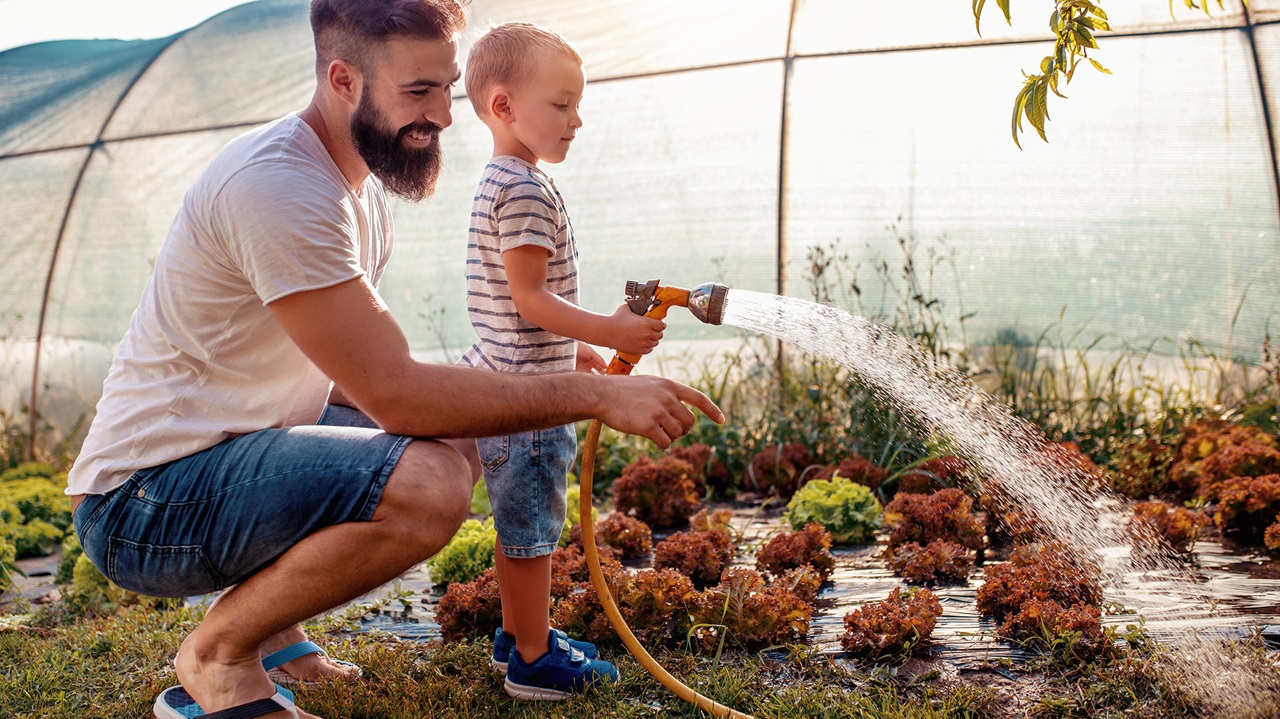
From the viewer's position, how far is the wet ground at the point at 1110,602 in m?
2.86

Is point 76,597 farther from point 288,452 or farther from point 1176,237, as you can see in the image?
point 1176,237

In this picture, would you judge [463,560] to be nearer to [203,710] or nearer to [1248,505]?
[203,710]

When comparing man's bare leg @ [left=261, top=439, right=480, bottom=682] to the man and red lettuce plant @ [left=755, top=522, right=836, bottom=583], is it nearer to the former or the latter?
the man

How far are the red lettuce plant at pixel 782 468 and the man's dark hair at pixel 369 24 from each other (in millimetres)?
3052

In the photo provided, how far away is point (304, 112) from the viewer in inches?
102

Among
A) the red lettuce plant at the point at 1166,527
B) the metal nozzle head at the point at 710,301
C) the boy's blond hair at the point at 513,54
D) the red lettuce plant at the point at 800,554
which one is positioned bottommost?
the red lettuce plant at the point at 800,554

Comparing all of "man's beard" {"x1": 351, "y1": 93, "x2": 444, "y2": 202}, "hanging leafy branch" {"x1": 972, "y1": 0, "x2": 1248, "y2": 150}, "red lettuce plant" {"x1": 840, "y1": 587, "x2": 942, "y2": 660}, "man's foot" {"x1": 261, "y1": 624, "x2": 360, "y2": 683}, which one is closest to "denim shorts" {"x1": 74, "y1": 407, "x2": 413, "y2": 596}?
"man's foot" {"x1": 261, "y1": 624, "x2": 360, "y2": 683}

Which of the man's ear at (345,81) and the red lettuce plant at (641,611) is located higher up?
the man's ear at (345,81)

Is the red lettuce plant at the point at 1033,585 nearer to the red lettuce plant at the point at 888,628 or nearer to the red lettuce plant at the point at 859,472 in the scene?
the red lettuce plant at the point at 888,628

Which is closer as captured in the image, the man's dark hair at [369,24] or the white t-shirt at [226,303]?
the white t-shirt at [226,303]

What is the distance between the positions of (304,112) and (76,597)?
2.43 m

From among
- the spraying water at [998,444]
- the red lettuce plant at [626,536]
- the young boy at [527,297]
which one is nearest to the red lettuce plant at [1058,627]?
the spraying water at [998,444]

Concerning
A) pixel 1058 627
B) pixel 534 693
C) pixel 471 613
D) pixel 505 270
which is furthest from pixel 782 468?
pixel 505 270

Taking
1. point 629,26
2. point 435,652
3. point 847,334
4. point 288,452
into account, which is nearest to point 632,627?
point 435,652
